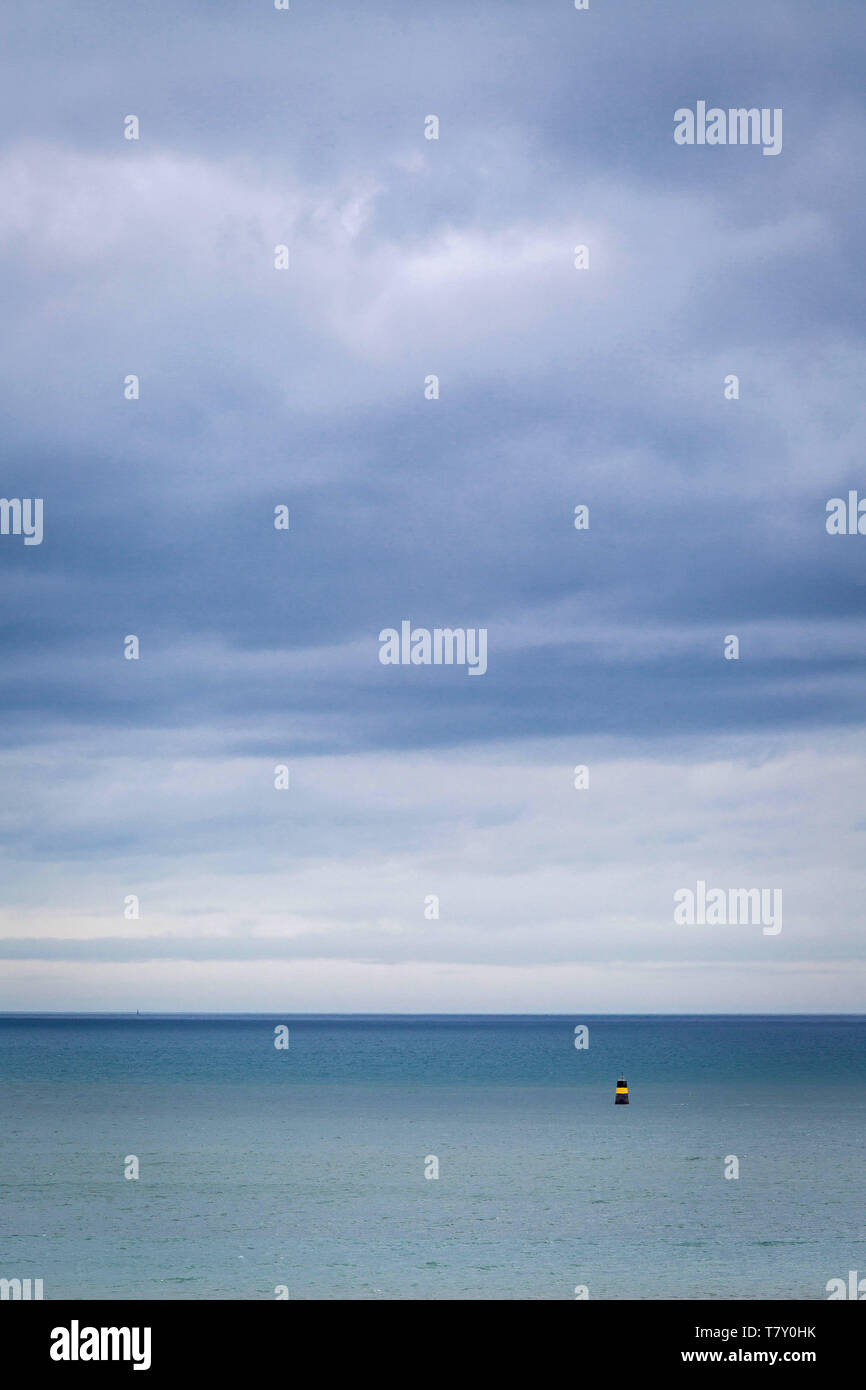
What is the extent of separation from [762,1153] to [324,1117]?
96.8 ft

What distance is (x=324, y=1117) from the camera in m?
84.8

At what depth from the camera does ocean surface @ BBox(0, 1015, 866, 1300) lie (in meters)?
36.5

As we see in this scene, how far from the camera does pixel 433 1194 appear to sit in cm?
5069

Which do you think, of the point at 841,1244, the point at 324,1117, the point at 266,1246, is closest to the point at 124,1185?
the point at 266,1246

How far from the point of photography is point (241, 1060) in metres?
179

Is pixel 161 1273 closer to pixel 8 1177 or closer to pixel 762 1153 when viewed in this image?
pixel 8 1177

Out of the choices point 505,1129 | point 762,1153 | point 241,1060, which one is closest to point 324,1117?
point 505,1129

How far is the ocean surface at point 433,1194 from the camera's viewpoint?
36500 mm
